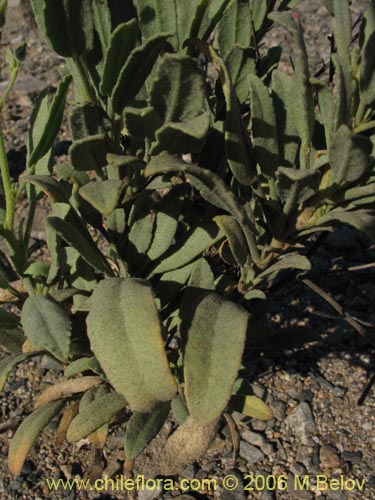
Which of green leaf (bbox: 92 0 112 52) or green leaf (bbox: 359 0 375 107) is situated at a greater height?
green leaf (bbox: 92 0 112 52)

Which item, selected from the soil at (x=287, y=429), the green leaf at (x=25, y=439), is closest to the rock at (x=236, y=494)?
the soil at (x=287, y=429)

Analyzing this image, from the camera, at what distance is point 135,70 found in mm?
863

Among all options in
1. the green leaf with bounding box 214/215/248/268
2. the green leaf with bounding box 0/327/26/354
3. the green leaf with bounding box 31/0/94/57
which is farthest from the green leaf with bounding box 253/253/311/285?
the green leaf with bounding box 0/327/26/354

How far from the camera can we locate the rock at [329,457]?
1463 millimetres

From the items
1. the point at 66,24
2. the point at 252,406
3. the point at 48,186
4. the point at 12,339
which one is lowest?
the point at 252,406

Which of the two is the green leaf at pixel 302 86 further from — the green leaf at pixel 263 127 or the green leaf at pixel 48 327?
the green leaf at pixel 48 327

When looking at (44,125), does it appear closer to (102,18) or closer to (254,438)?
(102,18)

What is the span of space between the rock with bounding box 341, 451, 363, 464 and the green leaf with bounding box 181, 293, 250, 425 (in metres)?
0.71

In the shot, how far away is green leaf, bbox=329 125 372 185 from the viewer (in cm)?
79

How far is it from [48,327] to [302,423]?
836 millimetres

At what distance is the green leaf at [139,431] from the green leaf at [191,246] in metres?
0.25

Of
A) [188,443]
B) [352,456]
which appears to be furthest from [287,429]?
[188,443]

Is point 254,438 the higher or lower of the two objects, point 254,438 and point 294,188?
the lower

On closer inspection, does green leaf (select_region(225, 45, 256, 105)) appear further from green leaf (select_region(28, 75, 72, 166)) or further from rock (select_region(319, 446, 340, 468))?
rock (select_region(319, 446, 340, 468))
